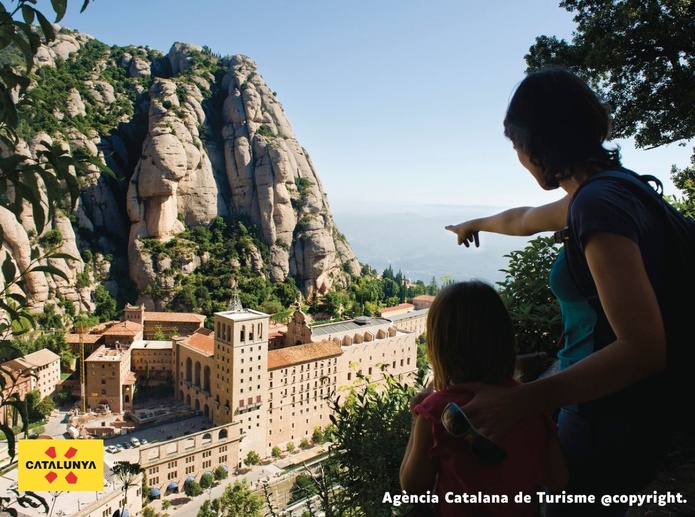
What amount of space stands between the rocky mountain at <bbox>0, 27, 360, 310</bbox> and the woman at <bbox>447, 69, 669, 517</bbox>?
37.5 m

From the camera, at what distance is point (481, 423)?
4.06 feet

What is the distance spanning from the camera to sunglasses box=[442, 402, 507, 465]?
123 cm

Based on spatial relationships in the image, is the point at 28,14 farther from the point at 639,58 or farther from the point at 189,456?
the point at 189,456

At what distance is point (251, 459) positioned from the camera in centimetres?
2542

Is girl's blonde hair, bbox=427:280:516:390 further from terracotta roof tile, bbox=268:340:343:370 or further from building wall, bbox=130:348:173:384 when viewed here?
building wall, bbox=130:348:173:384

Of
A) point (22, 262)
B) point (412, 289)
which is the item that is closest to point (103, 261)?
point (22, 262)

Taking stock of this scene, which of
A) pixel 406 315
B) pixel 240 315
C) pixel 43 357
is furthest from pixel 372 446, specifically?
pixel 406 315

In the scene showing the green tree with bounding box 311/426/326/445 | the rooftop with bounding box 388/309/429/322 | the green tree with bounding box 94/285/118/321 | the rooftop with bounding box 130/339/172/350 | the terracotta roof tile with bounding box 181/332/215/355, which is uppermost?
the green tree with bounding box 94/285/118/321

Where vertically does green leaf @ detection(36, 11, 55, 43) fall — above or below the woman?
above

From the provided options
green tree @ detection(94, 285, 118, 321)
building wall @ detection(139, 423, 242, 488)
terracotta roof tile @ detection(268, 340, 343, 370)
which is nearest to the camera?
building wall @ detection(139, 423, 242, 488)

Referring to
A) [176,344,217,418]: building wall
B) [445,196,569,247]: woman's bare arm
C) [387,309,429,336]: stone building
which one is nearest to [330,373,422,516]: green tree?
[445,196,569,247]: woman's bare arm

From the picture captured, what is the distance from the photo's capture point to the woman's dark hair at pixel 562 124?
1.38 m

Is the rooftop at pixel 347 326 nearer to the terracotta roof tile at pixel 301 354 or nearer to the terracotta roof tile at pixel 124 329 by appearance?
the terracotta roof tile at pixel 301 354

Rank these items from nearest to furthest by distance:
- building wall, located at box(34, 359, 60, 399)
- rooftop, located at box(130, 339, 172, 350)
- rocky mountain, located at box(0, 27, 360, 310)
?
building wall, located at box(34, 359, 60, 399), rooftop, located at box(130, 339, 172, 350), rocky mountain, located at box(0, 27, 360, 310)
